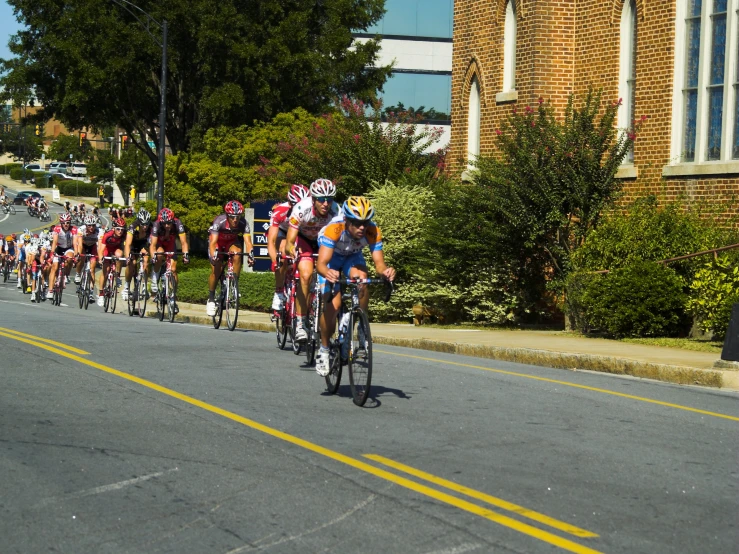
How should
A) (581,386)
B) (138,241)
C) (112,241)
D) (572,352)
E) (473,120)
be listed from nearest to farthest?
1. (581,386)
2. (572,352)
3. (138,241)
4. (112,241)
5. (473,120)

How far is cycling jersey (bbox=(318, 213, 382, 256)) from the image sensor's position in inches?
433

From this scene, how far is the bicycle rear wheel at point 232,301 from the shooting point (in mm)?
19984

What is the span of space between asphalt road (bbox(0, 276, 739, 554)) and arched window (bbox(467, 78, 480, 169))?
14348 millimetres

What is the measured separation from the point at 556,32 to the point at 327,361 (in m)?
14.6

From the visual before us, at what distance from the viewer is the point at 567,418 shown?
10.4 m

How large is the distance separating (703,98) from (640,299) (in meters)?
4.82

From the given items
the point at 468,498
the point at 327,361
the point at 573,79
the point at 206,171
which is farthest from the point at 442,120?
the point at 468,498

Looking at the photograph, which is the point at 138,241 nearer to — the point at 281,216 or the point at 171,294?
the point at 171,294

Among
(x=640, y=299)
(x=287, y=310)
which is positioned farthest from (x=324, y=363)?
(x=640, y=299)

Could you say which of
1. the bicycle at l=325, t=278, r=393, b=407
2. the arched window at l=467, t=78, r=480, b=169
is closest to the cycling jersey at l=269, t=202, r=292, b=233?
the bicycle at l=325, t=278, r=393, b=407

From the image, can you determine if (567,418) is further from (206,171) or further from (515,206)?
(206,171)

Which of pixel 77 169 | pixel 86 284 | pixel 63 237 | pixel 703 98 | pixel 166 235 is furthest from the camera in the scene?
pixel 77 169

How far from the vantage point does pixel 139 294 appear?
985 inches

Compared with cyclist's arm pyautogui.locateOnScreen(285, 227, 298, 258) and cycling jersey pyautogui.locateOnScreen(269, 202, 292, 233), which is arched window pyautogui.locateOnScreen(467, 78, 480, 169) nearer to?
cycling jersey pyautogui.locateOnScreen(269, 202, 292, 233)
